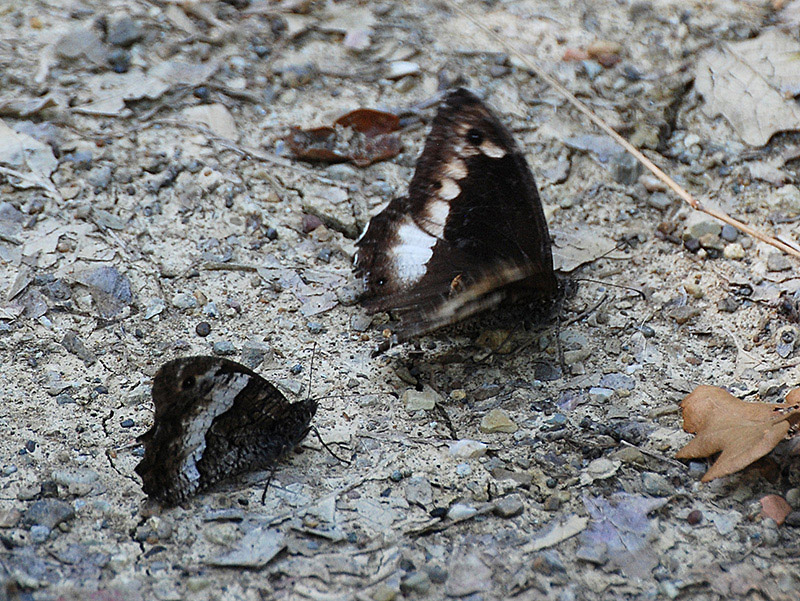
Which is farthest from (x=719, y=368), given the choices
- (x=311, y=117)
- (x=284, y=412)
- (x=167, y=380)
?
(x=311, y=117)

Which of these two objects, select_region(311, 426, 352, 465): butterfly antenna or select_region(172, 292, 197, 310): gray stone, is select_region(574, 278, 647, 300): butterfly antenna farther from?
select_region(172, 292, 197, 310): gray stone

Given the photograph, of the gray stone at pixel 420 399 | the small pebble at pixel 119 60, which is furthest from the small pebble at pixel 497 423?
the small pebble at pixel 119 60

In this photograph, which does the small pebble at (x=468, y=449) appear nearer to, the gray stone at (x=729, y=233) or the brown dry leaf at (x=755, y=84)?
the gray stone at (x=729, y=233)

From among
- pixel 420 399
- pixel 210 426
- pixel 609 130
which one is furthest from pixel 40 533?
pixel 609 130

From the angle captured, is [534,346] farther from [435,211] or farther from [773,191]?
[773,191]

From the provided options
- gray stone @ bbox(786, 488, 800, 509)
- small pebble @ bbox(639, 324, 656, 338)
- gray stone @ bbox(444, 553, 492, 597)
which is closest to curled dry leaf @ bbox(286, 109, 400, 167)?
small pebble @ bbox(639, 324, 656, 338)

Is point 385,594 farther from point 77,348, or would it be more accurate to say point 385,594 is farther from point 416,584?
point 77,348

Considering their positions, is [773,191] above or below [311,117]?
above
